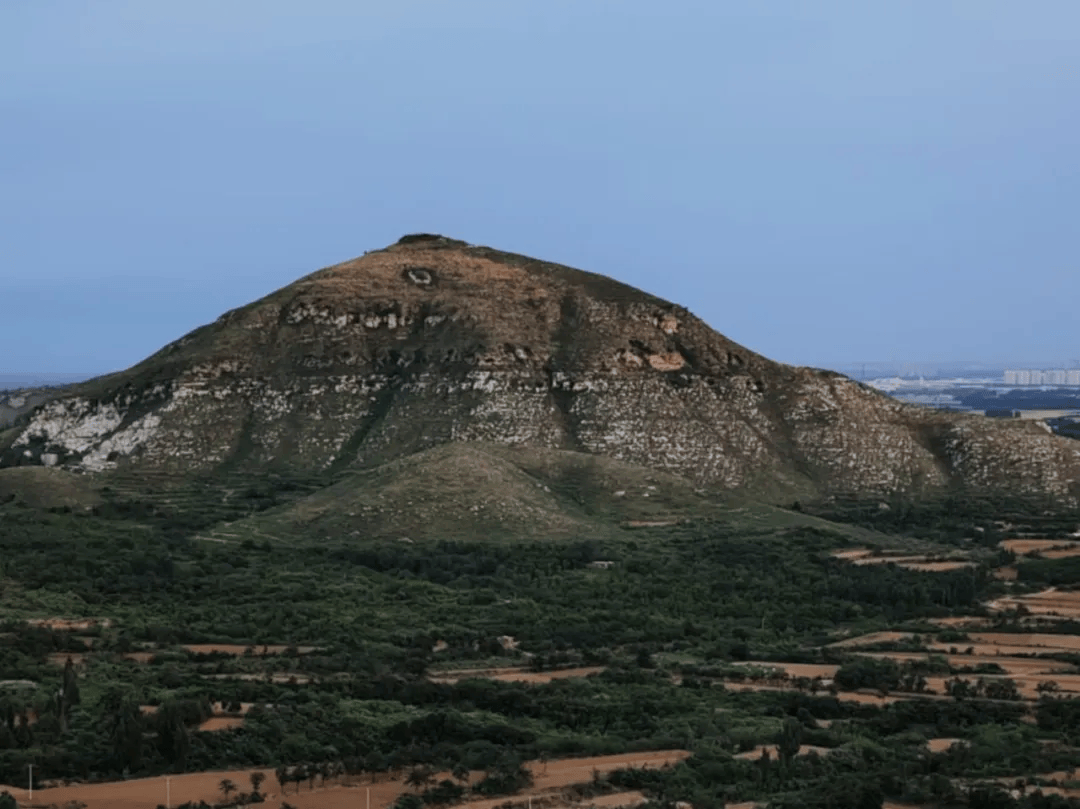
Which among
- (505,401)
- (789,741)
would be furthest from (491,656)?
(505,401)

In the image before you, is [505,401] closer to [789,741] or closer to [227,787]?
[789,741]

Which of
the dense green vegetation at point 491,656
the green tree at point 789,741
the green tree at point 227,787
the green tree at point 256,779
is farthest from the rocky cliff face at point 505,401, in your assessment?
the green tree at point 227,787

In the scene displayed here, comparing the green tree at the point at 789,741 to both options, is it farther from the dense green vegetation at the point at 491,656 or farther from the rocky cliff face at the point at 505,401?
the rocky cliff face at the point at 505,401

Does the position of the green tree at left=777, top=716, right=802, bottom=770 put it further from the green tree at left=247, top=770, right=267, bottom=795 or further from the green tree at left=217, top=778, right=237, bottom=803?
the green tree at left=217, top=778, right=237, bottom=803

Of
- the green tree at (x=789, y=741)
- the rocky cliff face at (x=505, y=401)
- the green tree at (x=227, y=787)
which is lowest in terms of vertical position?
the green tree at (x=789, y=741)

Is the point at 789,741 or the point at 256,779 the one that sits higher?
the point at 256,779

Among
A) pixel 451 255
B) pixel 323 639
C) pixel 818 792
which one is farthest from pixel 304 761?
pixel 451 255

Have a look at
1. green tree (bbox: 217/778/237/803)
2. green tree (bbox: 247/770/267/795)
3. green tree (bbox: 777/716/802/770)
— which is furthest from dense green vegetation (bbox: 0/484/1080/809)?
green tree (bbox: 217/778/237/803)
